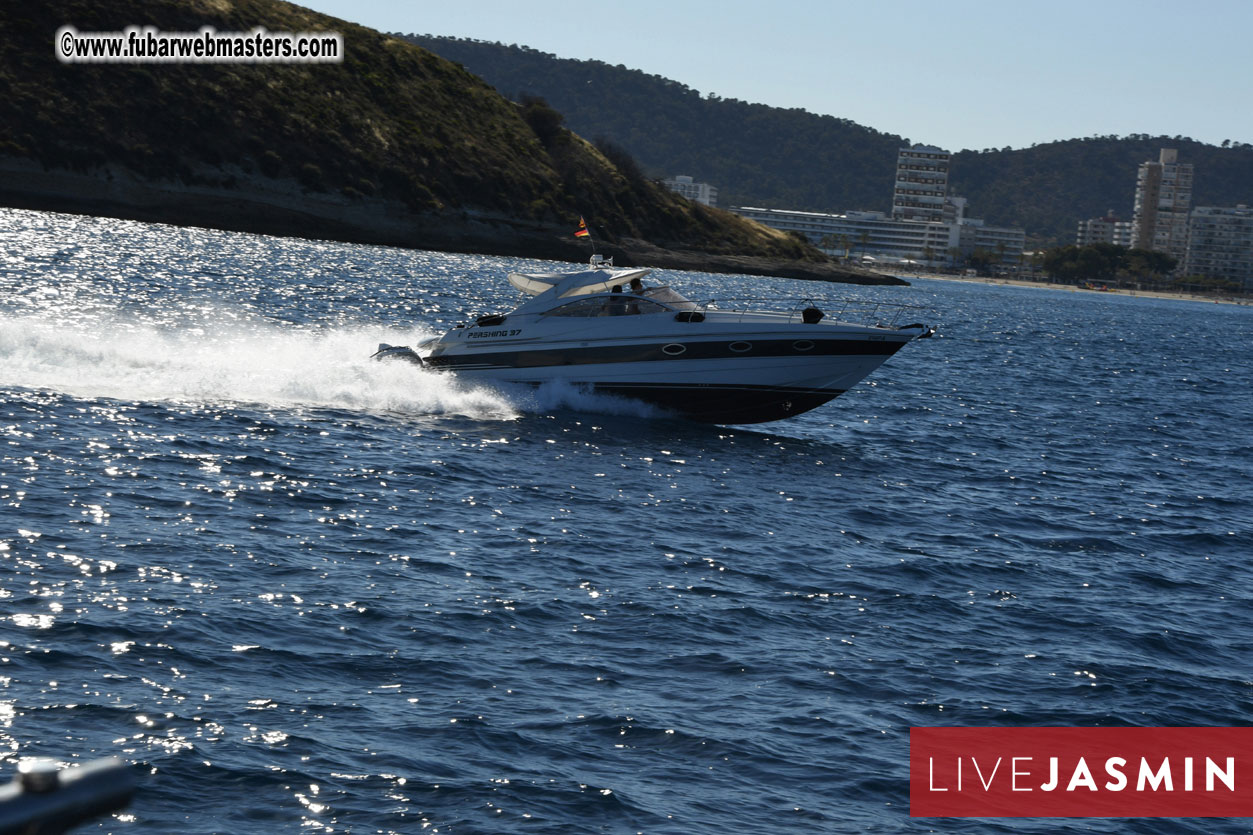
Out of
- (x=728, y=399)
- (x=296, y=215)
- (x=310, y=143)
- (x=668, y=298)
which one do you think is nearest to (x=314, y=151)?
(x=310, y=143)

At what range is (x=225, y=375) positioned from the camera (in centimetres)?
2720

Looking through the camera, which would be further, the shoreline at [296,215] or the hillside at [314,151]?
the hillside at [314,151]

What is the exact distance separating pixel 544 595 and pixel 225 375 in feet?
50.8

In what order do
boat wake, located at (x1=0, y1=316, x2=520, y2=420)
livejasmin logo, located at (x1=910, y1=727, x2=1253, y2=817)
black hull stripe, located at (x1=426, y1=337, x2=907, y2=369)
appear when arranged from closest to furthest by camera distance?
livejasmin logo, located at (x1=910, y1=727, x2=1253, y2=817)
boat wake, located at (x1=0, y1=316, x2=520, y2=420)
black hull stripe, located at (x1=426, y1=337, x2=907, y2=369)

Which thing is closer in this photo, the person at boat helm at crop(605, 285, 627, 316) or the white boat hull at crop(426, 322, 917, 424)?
the white boat hull at crop(426, 322, 917, 424)

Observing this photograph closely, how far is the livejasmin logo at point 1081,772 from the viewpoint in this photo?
401 inches

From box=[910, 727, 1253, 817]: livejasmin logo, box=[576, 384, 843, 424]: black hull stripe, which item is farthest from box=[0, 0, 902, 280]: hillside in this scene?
box=[910, 727, 1253, 817]: livejasmin logo

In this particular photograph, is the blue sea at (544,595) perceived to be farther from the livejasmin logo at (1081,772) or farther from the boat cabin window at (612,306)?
the boat cabin window at (612,306)

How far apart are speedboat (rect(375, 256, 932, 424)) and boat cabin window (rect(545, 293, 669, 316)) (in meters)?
0.02

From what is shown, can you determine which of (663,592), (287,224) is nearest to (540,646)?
(663,592)

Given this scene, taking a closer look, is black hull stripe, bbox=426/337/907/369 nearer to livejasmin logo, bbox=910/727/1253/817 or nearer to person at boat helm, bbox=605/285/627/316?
person at boat helm, bbox=605/285/627/316

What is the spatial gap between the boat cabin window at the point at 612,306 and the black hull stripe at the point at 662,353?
0.71 m

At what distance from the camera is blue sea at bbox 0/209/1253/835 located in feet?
31.7

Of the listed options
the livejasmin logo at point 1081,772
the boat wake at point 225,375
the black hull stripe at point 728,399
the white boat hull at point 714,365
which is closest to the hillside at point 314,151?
the boat wake at point 225,375
